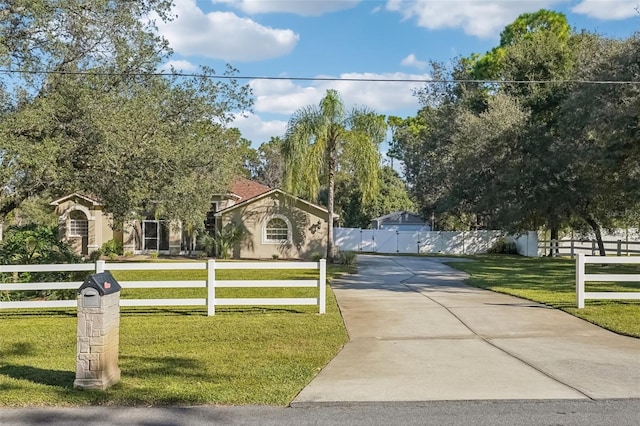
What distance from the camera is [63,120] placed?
43.2ft

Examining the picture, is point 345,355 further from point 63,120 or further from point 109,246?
point 109,246

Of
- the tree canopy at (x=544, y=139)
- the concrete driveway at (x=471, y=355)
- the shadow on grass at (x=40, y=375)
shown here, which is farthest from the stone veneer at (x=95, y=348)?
the tree canopy at (x=544, y=139)

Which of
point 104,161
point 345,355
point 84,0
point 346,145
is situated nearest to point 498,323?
point 345,355

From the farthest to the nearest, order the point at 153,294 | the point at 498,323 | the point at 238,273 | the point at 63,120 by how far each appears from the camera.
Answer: the point at 238,273 < the point at 153,294 < the point at 63,120 < the point at 498,323

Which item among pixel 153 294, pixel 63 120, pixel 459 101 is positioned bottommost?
pixel 153 294

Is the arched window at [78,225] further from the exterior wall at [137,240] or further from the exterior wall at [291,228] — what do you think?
the exterior wall at [291,228]

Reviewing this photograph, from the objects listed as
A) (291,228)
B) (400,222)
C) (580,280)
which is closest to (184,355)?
(580,280)

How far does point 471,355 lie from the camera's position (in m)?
8.31

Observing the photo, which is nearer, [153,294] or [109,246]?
[153,294]

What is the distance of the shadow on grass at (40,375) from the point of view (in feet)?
22.7

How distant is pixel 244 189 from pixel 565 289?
2481cm

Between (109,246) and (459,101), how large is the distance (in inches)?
1023

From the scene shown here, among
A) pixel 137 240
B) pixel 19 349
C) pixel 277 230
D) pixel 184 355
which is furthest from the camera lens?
pixel 137 240

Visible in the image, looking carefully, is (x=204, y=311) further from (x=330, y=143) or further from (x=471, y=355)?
(x=330, y=143)
